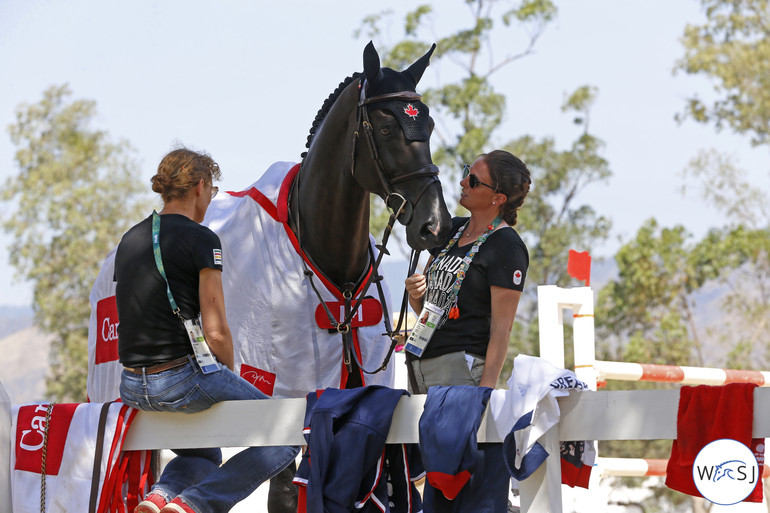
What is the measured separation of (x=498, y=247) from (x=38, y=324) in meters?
20.2

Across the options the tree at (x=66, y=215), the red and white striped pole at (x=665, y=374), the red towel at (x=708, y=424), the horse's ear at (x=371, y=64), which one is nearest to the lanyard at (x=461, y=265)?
the horse's ear at (x=371, y=64)

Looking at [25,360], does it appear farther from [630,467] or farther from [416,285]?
[416,285]

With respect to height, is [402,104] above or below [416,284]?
above

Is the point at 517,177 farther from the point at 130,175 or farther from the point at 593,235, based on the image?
the point at 130,175

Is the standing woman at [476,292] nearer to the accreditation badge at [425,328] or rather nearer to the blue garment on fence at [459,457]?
the accreditation badge at [425,328]

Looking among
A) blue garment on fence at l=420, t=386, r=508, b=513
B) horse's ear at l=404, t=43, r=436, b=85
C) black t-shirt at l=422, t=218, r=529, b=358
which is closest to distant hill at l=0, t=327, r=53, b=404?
horse's ear at l=404, t=43, r=436, b=85

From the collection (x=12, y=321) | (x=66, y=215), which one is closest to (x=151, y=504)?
(x=66, y=215)

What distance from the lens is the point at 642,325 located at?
18859 millimetres

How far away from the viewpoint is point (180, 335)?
3.19 metres

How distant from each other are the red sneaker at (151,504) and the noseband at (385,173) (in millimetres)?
1228

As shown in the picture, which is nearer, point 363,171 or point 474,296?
point 474,296

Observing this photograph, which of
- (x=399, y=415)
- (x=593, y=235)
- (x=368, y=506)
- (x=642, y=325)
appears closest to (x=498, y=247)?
(x=399, y=415)

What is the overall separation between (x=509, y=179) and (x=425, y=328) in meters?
0.66

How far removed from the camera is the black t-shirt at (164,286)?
3152mm
